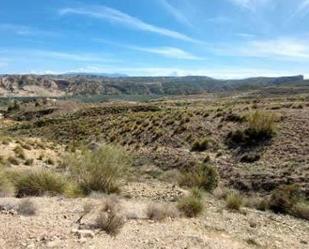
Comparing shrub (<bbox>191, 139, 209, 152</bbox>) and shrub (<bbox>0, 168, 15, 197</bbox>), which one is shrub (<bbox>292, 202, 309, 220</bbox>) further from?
shrub (<bbox>191, 139, 209, 152</bbox>)

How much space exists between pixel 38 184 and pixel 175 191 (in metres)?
5.59

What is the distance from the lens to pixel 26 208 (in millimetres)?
11383

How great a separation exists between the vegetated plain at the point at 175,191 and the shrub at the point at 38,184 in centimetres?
3

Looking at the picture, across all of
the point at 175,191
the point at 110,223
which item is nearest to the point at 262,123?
the point at 175,191

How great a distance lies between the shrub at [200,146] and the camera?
2983cm

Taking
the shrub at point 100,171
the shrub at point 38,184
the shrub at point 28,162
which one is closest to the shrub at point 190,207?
the shrub at point 100,171

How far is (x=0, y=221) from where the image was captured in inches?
411

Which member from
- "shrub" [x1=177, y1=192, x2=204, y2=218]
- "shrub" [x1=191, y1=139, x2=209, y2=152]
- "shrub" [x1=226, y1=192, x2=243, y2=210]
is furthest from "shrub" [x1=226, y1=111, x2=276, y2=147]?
"shrub" [x1=177, y1=192, x2=204, y2=218]

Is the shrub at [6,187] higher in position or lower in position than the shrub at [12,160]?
higher

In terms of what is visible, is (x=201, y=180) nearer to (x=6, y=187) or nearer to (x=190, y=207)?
(x=190, y=207)

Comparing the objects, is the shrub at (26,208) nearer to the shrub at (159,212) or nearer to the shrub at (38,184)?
the shrub at (38,184)

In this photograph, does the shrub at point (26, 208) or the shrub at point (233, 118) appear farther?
the shrub at point (233, 118)

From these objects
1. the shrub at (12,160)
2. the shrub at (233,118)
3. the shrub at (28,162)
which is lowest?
the shrub at (28,162)

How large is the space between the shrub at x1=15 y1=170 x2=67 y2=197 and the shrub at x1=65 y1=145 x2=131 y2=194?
124cm
